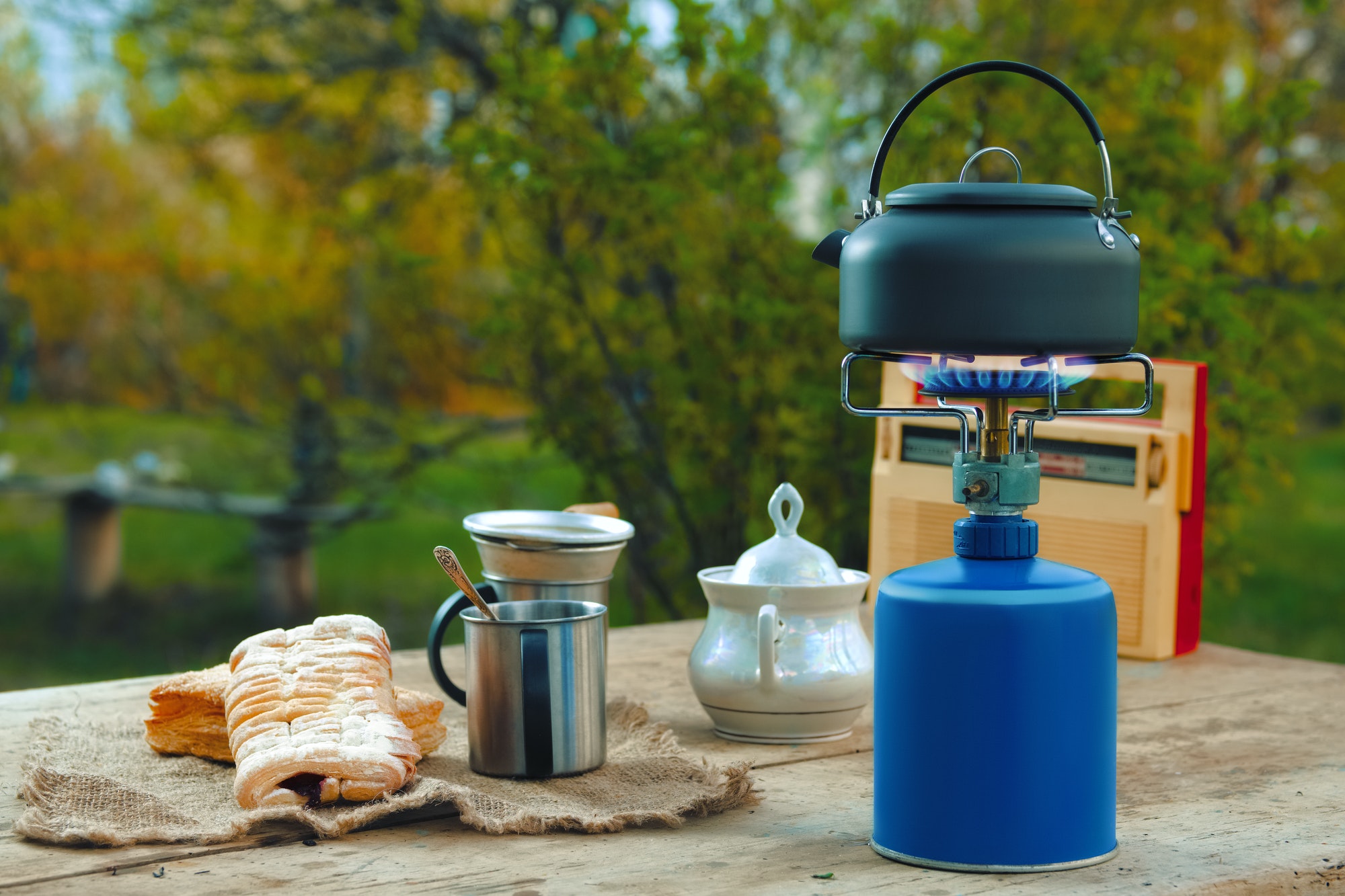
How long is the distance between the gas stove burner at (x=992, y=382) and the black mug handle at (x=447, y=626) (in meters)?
0.53

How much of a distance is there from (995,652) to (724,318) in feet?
6.94

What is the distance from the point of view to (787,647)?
1420 millimetres

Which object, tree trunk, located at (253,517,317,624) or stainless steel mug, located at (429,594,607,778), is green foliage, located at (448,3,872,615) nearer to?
stainless steel mug, located at (429,594,607,778)

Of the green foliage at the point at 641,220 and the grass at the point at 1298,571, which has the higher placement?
the green foliage at the point at 641,220

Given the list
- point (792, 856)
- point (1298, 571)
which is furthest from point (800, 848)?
point (1298, 571)

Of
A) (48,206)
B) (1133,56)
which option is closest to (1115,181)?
(1133,56)

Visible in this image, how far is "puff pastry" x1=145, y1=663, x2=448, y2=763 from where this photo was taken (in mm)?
1349

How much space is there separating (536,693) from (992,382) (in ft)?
1.64

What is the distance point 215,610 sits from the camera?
18.3 feet

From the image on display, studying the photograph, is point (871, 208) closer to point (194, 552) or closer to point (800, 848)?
point (800, 848)

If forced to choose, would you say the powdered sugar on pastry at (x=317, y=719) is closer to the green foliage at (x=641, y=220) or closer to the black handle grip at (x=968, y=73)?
the black handle grip at (x=968, y=73)

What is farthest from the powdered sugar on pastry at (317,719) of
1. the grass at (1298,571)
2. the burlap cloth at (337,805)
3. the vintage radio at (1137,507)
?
the grass at (1298,571)

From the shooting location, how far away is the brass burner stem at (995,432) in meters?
1.09

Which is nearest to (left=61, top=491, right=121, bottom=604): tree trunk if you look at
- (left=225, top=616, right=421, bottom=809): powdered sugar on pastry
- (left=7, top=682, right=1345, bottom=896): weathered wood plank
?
(left=225, top=616, right=421, bottom=809): powdered sugar on pastry
